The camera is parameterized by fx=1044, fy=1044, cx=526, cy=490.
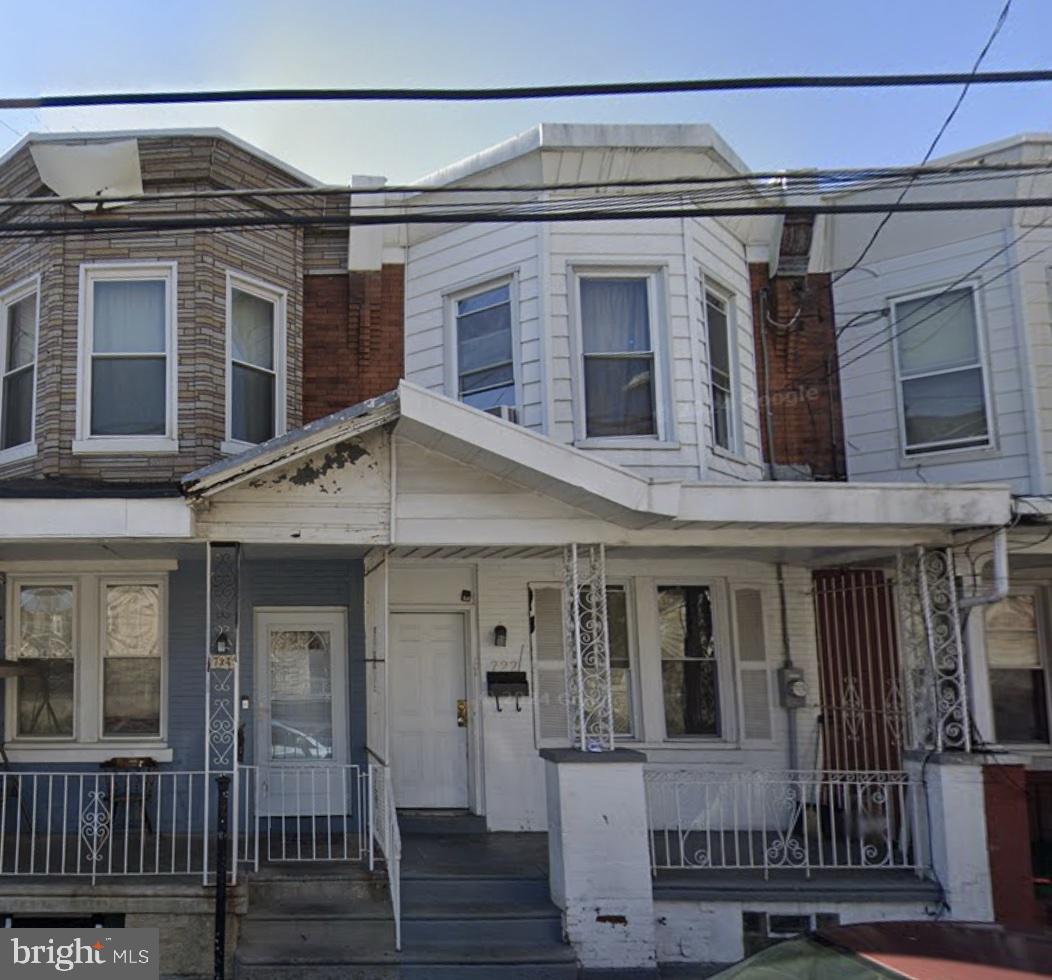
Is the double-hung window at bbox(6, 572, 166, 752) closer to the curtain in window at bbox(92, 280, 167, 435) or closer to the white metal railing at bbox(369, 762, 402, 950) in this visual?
the curtain in window at bbox(92, 280, 167, 435)

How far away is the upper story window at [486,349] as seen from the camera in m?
10.2

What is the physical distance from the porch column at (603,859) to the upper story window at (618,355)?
3368 millimetres

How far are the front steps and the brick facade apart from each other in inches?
185

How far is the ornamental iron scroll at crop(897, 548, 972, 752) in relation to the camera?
8.23m

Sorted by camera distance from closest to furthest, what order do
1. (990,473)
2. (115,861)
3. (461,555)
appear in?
(115,861) → (461,555) → (990,473)

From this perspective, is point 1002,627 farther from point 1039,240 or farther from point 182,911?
point 182,911

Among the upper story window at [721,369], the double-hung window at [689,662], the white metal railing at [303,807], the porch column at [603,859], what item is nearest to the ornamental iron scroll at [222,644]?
the white metal railing at [303,807]

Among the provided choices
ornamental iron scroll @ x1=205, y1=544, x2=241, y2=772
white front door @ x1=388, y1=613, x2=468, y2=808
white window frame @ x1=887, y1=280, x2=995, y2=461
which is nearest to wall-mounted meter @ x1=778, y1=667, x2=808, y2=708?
white window frame @ x1=887, y1=280, x2=995, y2=461

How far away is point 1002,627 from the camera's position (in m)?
10.9

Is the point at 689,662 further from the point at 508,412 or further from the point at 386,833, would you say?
the point at 386,833

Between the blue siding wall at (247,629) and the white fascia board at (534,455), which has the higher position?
the white fascia board at (534,455)

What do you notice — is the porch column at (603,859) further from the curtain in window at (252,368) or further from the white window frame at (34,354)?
the white window frame at (34,354)

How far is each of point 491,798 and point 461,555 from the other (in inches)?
90.1

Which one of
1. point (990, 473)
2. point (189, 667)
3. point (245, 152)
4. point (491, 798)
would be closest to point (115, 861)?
A: point (189, 667)
